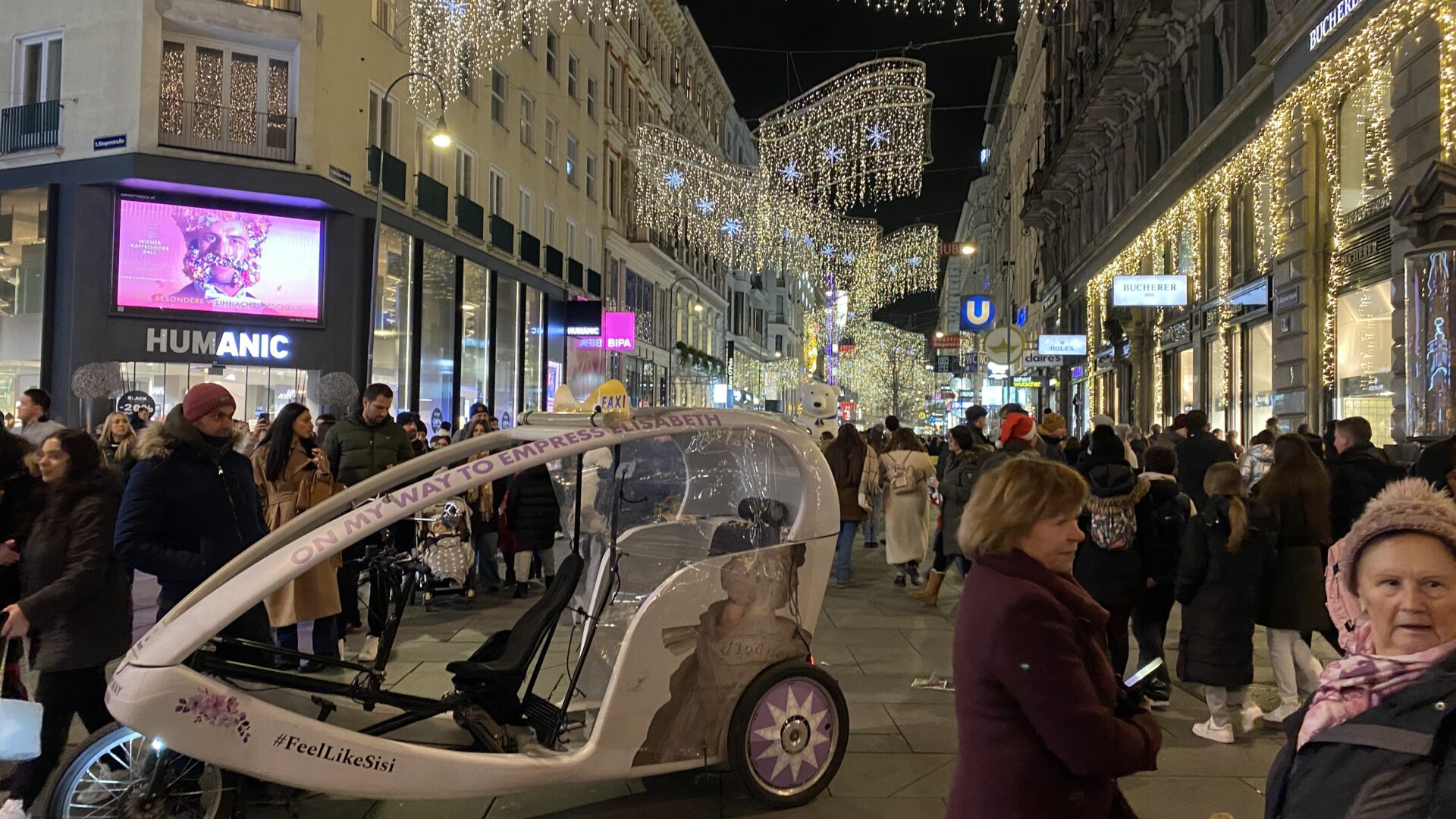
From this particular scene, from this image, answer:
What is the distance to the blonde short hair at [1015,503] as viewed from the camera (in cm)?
258

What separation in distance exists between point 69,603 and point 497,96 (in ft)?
90.0

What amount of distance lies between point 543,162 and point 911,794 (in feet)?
101

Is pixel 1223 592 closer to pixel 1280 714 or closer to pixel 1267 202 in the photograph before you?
pixel 1280 714

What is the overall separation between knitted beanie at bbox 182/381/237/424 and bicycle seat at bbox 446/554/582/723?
171 centimetres

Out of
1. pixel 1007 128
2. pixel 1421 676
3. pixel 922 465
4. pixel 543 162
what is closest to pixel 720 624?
pixel 1421 676

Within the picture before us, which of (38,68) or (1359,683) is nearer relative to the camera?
(1359,683)

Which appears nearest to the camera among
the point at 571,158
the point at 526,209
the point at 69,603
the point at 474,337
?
the point at 69,603

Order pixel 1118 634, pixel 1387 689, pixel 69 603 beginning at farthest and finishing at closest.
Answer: pixel 1118 634
pixel 69 603
pixel 1387 689

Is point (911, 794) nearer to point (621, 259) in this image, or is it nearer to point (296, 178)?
point (296, 178)

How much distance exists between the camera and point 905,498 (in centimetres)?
1158

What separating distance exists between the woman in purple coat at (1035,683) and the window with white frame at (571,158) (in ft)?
114

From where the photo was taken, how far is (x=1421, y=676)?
5.32ft

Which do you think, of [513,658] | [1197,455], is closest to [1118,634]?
[513,658]

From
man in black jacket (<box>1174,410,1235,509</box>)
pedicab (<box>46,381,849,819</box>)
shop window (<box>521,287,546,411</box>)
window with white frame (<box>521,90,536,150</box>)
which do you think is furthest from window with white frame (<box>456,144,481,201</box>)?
pedicab (<box>46,381,849,819</box>)
